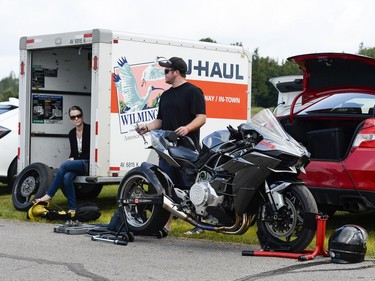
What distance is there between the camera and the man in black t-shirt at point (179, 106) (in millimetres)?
8633

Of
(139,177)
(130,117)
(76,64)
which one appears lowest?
(139,177)

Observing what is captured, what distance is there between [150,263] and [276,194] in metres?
1.36

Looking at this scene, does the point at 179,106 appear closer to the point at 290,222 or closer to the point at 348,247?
the point at 290,222

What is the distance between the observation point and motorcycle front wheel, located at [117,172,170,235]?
823 cm

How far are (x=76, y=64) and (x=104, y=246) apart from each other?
5.06 m

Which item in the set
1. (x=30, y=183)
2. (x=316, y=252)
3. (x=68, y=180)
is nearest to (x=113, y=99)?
(x=68, y=180)

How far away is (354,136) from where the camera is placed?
320 inches

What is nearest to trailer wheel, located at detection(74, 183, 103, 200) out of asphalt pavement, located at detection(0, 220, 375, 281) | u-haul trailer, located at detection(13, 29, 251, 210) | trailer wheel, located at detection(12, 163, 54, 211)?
u-haul trailer, located at detection(13, 29, 251, 210)

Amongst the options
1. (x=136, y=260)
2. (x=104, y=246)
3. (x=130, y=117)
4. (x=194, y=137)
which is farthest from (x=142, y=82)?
(x=136, y=260)

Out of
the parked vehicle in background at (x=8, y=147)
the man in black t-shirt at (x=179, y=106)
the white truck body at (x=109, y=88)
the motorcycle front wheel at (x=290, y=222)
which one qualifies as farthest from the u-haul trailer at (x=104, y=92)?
the motorcycle front wheel at (x=290, y=222)

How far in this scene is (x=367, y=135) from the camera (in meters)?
7.97

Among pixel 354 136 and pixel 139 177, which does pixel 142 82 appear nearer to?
pixel 139 177

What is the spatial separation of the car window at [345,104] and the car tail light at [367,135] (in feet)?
1.21

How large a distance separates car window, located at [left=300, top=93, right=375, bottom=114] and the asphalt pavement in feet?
6.17
